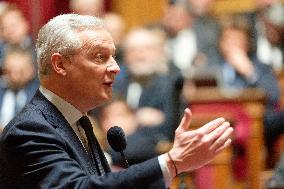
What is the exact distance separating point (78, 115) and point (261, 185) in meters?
1.46

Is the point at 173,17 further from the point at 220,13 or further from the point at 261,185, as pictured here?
the point at 261,185

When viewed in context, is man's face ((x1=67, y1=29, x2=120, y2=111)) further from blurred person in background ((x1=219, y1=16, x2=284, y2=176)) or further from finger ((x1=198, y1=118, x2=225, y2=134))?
blurred person in background ((x1=219, y1=16, x2=284, y2=176))

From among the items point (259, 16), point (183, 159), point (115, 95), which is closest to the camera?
point (183, 159)

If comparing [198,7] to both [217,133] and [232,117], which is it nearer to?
[232,117]

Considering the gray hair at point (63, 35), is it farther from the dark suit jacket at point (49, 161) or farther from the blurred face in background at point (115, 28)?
the blurred face in background at point (115, 28)

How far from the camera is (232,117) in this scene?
10.4 ft

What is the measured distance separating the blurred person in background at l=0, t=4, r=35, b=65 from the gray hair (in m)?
2.79

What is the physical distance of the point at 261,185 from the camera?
3115mm

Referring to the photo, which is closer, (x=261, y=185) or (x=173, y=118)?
(x=261, y=185)

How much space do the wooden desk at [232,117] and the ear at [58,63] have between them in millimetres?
1105

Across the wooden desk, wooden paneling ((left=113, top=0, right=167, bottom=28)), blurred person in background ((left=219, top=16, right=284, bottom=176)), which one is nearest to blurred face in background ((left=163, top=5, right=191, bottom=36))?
blurred person in background ((left=219, top=16, right=284, bottom=176))

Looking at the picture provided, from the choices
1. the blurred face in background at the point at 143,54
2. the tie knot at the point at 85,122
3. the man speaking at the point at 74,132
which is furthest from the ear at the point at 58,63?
the blurred face in background at the point at 143,54

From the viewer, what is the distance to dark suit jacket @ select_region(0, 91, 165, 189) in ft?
5.25

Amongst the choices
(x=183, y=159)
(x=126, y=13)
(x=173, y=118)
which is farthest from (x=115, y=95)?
(x=183, y=159)
